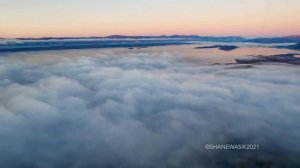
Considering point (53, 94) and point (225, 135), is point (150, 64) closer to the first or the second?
point (53, 94)

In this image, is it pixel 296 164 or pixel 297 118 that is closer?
pixel 296 164

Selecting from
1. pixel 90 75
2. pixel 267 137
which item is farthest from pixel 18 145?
pixel 90 75

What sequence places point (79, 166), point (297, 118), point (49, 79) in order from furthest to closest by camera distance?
point (49, 79)
point (297, 118)
point (79, 166)

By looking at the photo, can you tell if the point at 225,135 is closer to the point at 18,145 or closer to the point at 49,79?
the point at 18,145

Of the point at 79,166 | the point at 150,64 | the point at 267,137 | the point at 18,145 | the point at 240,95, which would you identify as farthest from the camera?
the point at 150,64

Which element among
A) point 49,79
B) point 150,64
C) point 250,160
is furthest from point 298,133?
point 150,64

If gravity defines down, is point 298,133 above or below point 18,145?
above

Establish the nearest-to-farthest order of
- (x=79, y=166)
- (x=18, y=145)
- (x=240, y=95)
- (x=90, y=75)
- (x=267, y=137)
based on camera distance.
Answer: (x=79, y=166)
(x=267, y=137)
(x=18, y=145)
(x=240, y=95)
(x=90, y=75)

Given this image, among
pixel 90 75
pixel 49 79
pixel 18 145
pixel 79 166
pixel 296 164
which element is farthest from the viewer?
pixel 90 75

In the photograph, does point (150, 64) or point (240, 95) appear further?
point (150, 64)
